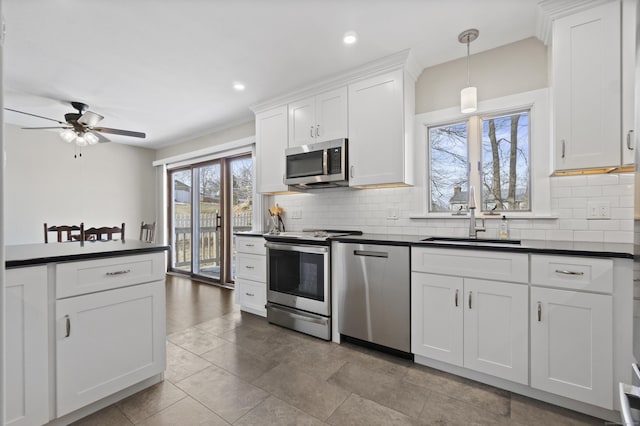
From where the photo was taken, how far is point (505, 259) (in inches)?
72.0

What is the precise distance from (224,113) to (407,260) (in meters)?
3.22

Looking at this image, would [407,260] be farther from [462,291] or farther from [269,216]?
[269,216]

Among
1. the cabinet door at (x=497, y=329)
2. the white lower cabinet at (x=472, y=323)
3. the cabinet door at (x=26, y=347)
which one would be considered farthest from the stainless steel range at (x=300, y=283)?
the cabinet door at (x=26, y=347)

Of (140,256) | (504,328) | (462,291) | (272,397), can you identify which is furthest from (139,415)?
(504,328)

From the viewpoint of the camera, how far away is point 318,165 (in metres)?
2.97

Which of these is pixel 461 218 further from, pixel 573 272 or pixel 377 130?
pixel 377 130

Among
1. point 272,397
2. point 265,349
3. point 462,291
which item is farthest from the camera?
point 265,349

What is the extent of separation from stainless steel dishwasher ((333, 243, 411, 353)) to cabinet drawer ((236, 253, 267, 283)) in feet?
3.39

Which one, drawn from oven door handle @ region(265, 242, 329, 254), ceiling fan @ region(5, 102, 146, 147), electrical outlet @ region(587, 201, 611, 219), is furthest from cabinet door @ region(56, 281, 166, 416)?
electrical outlet @ region(587, 201, 611, 219)

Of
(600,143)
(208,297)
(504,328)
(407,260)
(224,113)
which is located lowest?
(208,297)

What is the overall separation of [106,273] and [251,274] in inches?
70.3

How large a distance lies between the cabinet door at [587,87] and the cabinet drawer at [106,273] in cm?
281

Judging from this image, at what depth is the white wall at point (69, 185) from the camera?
14.1 ft

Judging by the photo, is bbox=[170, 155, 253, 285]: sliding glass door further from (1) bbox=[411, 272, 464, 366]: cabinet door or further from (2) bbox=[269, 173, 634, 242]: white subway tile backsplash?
(1) bbox=[411, 272, 464, 366]: cabinet door
